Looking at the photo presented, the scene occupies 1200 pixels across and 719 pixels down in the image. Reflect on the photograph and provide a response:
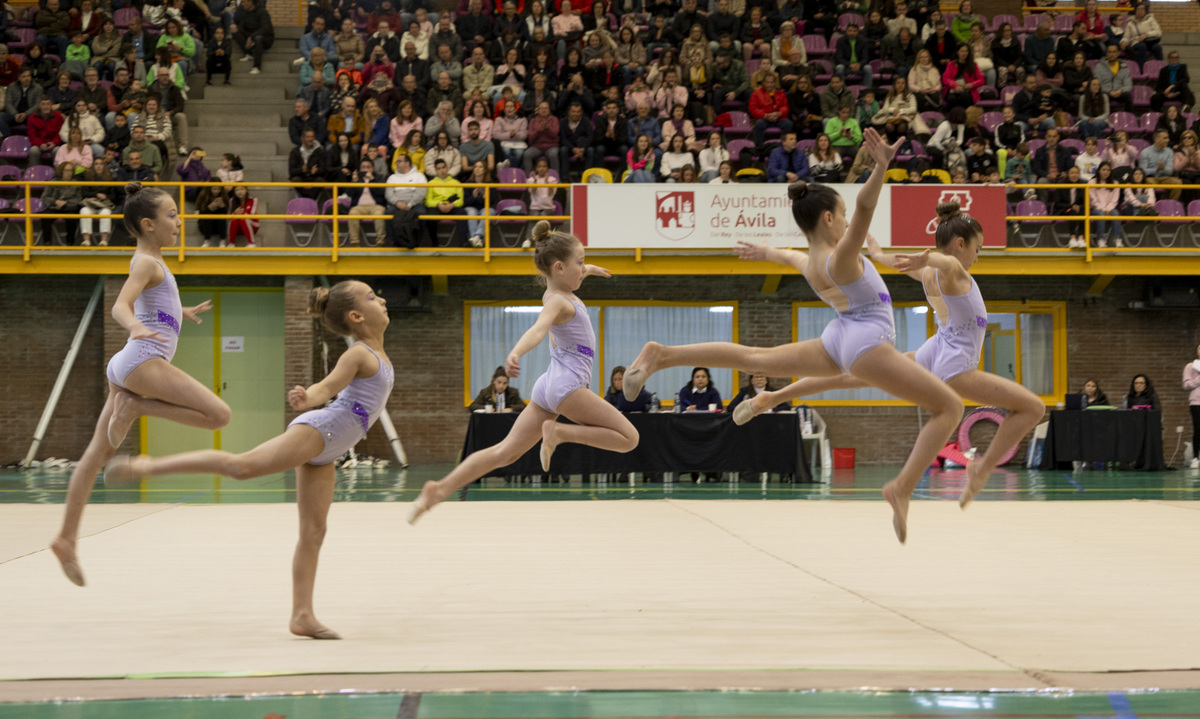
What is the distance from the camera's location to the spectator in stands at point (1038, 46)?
749 inches

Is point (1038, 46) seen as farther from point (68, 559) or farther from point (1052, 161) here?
point (68, 559)

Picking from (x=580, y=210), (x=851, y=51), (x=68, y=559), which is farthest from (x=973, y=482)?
(x=851, y=51)

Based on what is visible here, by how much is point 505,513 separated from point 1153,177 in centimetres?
1300

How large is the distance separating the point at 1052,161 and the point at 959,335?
1206 centimetres

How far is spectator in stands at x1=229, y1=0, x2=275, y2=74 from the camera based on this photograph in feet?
62.6

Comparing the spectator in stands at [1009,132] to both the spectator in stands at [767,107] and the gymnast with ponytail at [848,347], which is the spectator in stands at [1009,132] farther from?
the gymnast with ponytail at [848,347]

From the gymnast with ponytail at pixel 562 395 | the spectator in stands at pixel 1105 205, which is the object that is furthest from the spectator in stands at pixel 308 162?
the spectator in stands at pixel 1105 205

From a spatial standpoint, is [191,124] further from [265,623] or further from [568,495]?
[265,623]

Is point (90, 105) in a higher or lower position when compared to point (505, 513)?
higher

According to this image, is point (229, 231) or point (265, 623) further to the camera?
point (229, 231)

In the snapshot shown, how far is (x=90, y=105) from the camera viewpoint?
1634 centimetres

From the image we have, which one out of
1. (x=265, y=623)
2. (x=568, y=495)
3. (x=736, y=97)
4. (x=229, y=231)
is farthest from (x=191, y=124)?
(x=265, y=623)

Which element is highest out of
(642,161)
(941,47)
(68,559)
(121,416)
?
(941,47)

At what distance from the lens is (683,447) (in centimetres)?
1298
